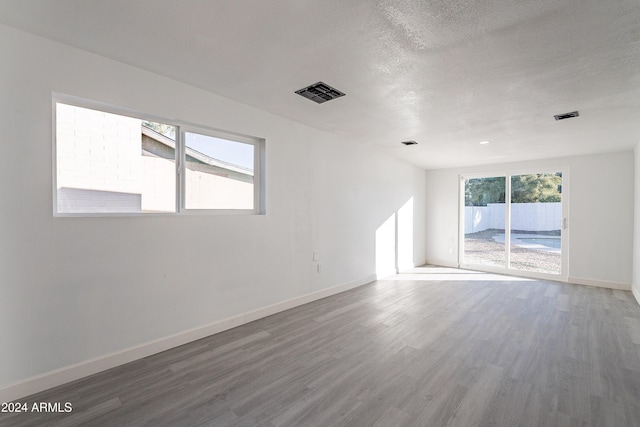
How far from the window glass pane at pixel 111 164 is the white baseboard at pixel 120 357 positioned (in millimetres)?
1221

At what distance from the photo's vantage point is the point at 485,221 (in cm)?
651

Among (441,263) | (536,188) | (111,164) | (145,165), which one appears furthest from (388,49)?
(441,263)

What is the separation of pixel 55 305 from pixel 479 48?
12.0 ft

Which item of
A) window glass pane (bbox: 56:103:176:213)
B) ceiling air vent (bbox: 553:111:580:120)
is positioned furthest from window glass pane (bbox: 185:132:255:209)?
ceiling air vent (bbox: 553:111:580:120)

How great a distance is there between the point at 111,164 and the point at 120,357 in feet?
5.44

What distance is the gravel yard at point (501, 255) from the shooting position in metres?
5.68

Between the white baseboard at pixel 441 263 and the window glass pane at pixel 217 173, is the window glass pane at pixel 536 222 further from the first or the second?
the window glass pane at pixel 217 173

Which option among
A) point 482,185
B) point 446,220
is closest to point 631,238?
point 482,185

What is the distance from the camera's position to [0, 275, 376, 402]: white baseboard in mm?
1944

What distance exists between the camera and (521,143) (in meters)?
4.51

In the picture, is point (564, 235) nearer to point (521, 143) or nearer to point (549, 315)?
point (521, 143)

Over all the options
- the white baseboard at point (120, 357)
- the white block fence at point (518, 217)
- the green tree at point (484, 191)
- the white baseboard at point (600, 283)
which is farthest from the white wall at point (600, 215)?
the white baseboard at point (120, 357)

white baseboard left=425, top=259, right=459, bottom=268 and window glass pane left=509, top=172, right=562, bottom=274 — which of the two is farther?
white baseboard left=425, top=259, right=459, bottom=268

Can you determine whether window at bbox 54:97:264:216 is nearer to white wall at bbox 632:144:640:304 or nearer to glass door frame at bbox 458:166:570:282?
glass door frame at bbox 458:166:570:282
